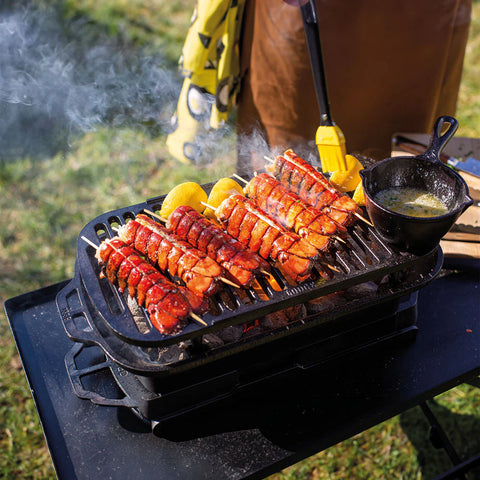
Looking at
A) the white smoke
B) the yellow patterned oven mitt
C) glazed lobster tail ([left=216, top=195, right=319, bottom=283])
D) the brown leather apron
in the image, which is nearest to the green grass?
the white smoke

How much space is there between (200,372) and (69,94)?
442 cm

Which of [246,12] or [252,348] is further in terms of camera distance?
[246,12]

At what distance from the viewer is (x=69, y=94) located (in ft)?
17.9

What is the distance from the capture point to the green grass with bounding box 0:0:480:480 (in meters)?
3.68

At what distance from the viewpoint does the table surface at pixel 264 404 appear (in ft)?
7.27

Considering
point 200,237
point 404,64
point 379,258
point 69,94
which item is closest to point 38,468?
point 200,237

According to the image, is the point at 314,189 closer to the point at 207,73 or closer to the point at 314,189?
the point at 314,189

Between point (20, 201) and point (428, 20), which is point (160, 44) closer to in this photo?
point (20, 201)

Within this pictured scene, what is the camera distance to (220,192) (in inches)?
102

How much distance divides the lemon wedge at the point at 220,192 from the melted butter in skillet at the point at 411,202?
0.79 metres

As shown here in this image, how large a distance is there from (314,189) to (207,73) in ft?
6.92

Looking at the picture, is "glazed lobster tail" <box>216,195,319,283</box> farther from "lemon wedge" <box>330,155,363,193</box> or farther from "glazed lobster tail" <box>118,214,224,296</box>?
"lemon wedge" <box>330,155,363,193</box>

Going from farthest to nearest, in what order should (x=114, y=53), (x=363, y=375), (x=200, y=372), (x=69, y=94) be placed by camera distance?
(x=114, y=53) → (x=69, y=94) → (x=363, y=375) → (x=200, y=372)

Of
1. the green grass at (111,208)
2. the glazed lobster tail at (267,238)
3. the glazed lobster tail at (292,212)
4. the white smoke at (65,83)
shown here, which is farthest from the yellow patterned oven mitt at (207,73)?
the glazed lobster tail at (267,238)
